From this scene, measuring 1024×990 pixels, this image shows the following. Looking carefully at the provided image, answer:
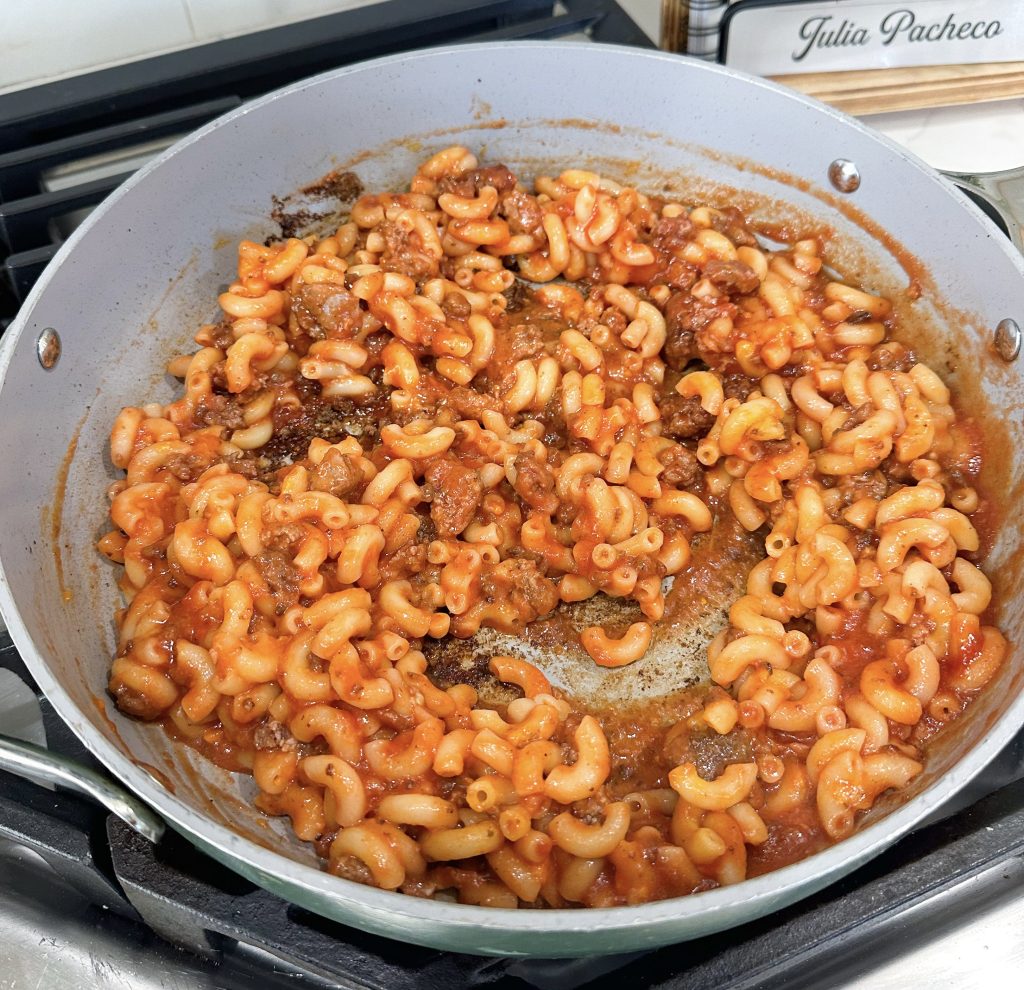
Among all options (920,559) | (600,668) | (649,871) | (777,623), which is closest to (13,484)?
(600,668)

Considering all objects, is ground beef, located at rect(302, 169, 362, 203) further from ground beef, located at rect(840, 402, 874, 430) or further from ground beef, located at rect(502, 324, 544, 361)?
ground beef, located at rect(840, 402, 874, 430)

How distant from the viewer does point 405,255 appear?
2.14 m

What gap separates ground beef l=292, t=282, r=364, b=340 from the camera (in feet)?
6.62

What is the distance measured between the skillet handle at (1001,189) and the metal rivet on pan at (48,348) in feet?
6.27

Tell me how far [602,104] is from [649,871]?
5.36ft

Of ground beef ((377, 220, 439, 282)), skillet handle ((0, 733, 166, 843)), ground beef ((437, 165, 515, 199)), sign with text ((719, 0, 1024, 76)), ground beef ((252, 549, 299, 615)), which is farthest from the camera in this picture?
sign with text ((719, 0, 1024, 76))

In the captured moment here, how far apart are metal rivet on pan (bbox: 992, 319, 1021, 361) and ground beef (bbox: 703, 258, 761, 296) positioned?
0.49m

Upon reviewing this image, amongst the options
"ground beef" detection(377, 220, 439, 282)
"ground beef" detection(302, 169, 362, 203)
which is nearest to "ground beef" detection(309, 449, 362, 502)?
"ground beef" detection(377, 220, 439, 282)

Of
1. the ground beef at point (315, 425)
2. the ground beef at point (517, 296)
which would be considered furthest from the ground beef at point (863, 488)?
the ground beef at point (315, 425)

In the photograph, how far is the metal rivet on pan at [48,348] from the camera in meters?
1.79

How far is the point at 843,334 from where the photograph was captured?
208 cm

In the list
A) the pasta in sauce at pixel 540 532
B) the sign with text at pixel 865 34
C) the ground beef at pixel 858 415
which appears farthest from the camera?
the sign with text at pixel 865 34

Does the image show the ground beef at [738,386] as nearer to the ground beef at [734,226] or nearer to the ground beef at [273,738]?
the ground beef at [734,226]

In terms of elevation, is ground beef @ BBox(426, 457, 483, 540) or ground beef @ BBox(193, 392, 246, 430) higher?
ground beef @ BBox(193, 392, 246, 430)
